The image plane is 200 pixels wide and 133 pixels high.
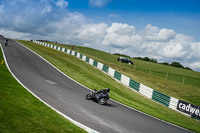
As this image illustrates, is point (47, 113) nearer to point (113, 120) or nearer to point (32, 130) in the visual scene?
point (32, 130)

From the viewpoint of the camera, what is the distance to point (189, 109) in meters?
17.9

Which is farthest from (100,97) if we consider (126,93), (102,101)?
(126,93)

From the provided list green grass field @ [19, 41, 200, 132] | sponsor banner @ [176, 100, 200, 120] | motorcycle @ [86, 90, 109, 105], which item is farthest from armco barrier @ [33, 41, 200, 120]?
motorcycle @ [86, 90, 109, 105]

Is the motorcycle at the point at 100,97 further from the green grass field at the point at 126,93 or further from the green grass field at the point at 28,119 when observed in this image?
the green grass field at the point at 28,119

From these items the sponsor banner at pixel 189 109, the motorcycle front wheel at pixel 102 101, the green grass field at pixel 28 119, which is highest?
the green grass field at pixel 28 119

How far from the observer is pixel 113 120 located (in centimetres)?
1005

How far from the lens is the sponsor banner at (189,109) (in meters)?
17.1

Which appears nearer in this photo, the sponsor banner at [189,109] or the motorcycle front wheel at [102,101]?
the motorcycle front wheel at [102,101]

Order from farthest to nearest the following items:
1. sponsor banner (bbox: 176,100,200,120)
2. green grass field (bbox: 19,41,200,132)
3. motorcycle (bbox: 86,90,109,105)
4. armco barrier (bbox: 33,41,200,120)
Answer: armco barrier (bbox: 33,41,200,120), sponsor banner (bbox: 176,100,200,120), green grass field (bbox: 19,41,200,132), motorcycle (bbox: 86,90,109,105)

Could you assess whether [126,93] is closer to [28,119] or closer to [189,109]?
[189,109]

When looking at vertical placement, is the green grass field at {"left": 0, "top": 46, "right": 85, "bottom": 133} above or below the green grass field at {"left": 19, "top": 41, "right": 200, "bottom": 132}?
above

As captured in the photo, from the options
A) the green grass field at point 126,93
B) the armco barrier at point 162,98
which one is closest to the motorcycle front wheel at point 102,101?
the green grass field at point 126,93

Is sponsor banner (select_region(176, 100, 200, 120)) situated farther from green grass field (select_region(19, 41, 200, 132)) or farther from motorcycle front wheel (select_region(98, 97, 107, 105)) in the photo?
motorcycle front wheel (select_region(98, 97, 107, 105))

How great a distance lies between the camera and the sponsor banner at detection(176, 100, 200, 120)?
1712 centimetres
